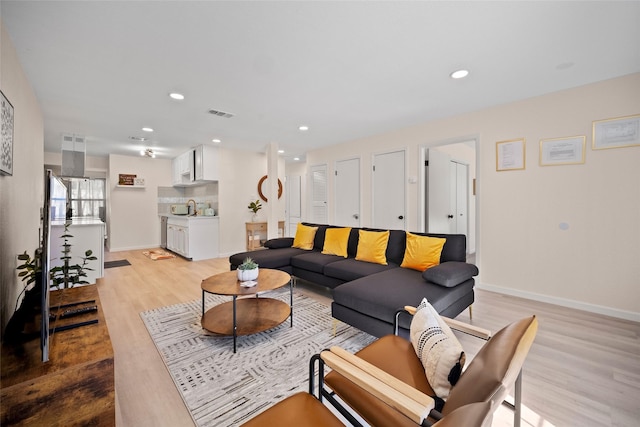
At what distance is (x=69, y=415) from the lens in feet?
3.18

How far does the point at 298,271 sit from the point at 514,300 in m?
2.70

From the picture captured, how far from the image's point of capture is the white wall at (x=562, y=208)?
2.69 metres

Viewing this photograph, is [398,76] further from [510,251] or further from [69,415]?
[69,415]

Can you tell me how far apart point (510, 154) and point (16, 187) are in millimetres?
5059

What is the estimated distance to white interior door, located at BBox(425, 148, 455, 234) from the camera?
435 centimetres

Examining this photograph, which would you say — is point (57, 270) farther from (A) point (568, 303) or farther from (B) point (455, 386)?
(A) point (568, 303)

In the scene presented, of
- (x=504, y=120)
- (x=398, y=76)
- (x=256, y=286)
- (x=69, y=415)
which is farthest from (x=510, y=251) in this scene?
(x=69, y=415)

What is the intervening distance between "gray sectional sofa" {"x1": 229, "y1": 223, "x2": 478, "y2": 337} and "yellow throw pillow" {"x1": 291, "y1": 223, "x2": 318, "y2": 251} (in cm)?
60

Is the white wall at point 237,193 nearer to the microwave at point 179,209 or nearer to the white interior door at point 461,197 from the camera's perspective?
the microwave at point 179,209

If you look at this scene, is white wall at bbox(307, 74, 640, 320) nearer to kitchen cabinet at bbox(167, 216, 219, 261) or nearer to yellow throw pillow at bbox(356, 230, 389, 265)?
yellow throw pillow at bbox(356, 230, 389, 265)

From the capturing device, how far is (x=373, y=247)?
326 centimetres

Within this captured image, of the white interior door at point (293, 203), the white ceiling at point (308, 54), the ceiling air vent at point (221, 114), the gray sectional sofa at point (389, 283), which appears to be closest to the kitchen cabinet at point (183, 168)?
the white ceiling at point (308, 54)

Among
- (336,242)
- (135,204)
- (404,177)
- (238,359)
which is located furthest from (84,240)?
(404,177)

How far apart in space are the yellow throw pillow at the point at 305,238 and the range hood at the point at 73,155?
4046 millimetres
